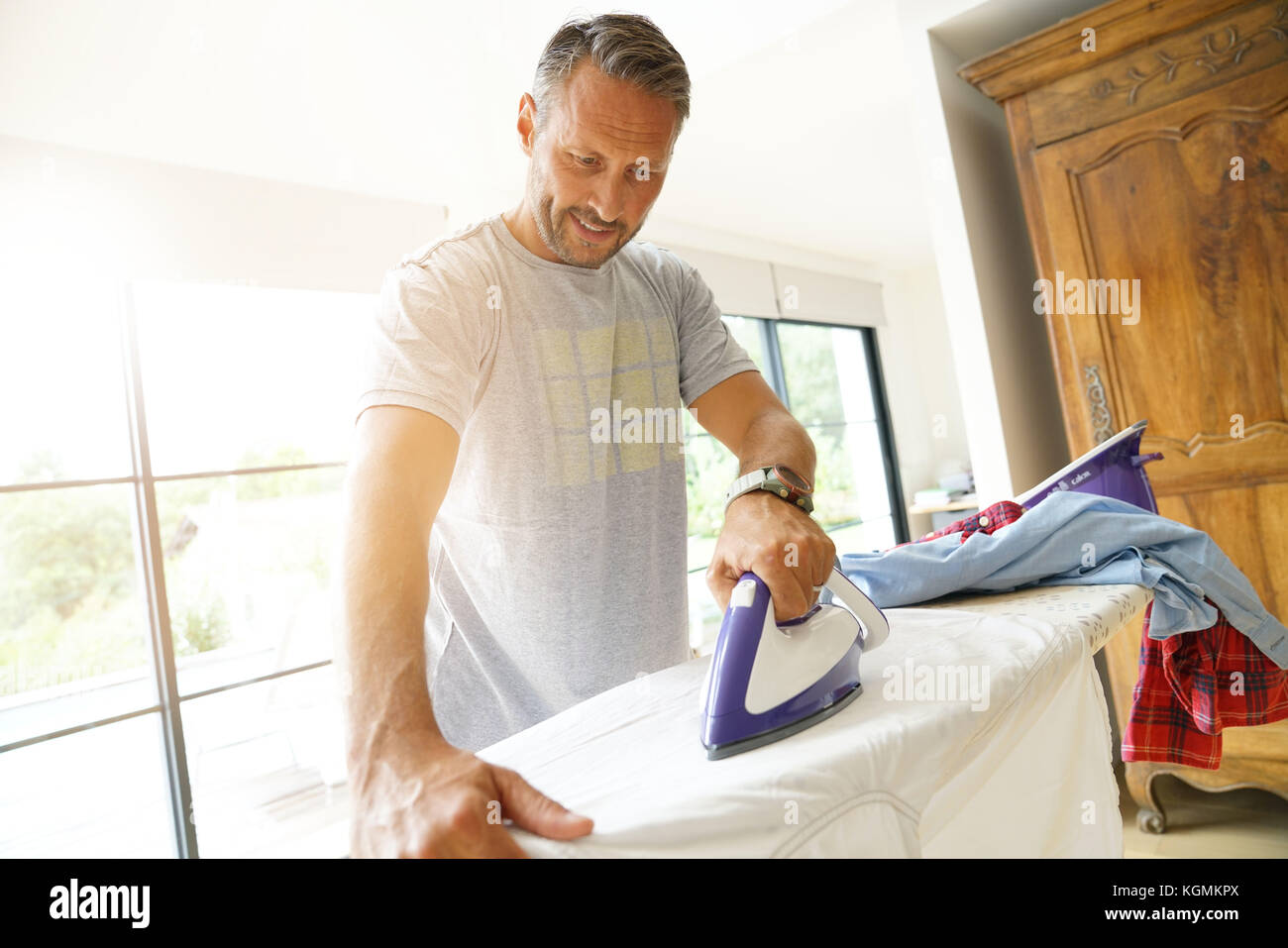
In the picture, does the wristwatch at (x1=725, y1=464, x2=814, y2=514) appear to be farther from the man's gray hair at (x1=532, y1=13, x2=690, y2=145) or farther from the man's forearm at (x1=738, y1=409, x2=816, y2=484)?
the man's gray hair at (x1=532, y1=13, x2=690, y2=145)

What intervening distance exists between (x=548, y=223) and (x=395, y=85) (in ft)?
7.83

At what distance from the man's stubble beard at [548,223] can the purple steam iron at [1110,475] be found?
3.23ft

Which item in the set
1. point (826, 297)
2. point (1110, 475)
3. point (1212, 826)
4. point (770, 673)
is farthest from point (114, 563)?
point (826, 297)

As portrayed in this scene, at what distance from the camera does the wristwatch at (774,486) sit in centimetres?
91

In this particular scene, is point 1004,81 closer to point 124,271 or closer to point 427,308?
point 427,308

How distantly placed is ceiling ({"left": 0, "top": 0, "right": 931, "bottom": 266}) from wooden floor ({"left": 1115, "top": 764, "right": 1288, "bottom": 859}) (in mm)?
2699

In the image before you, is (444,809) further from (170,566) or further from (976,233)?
(170,566)

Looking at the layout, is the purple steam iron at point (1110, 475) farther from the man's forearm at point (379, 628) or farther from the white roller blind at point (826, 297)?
the white roller blind at point (826, 297)

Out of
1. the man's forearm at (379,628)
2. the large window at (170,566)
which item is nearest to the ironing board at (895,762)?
the man's forearm at (379,628)

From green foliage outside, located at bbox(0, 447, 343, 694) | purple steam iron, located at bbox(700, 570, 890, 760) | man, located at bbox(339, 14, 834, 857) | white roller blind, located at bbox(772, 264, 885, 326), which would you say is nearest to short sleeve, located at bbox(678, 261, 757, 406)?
man, located at bbox(339, 14, 834, 857)

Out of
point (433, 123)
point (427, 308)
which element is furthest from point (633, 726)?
point (433, 123)

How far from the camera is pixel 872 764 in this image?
0.60 m
